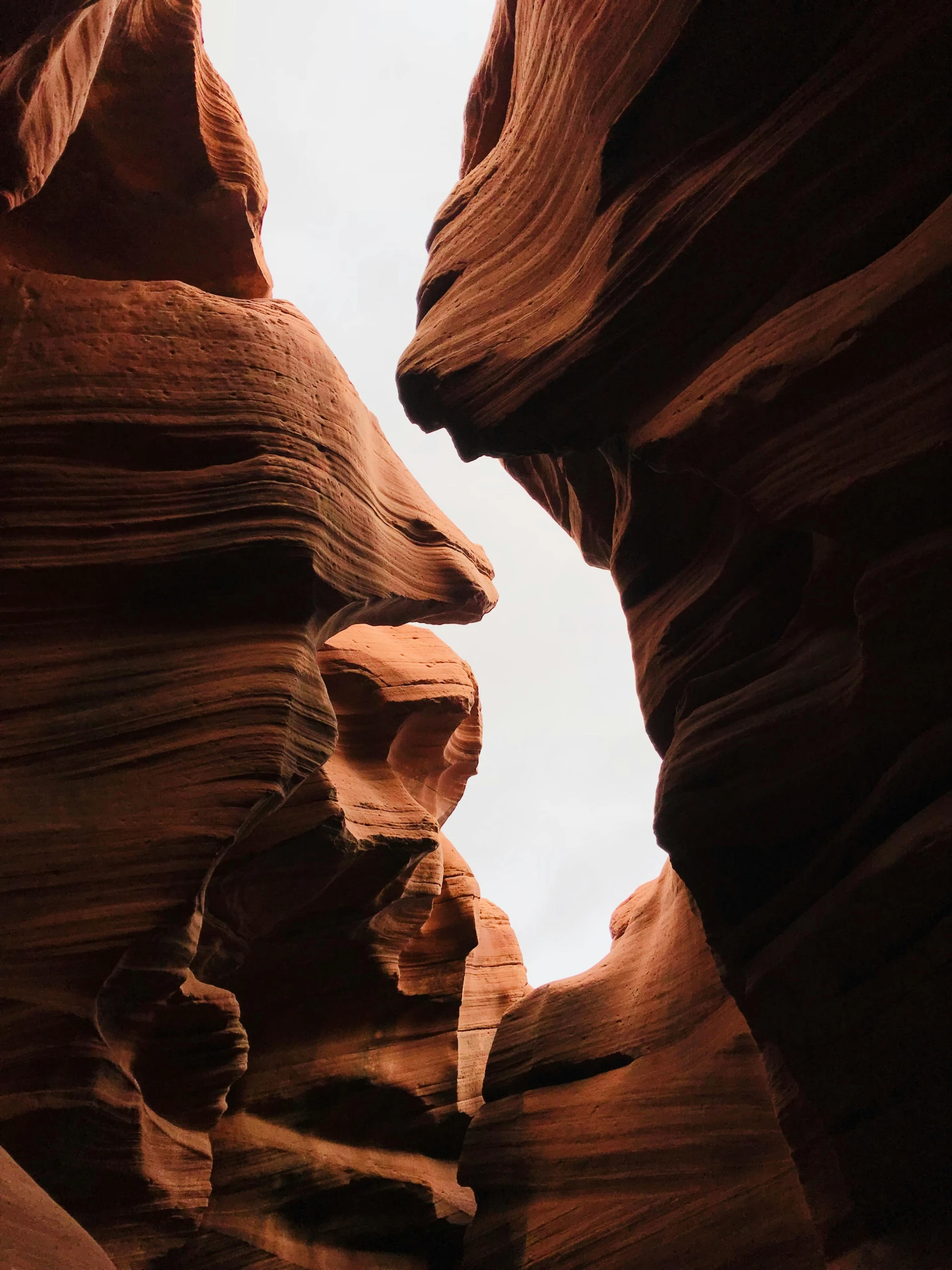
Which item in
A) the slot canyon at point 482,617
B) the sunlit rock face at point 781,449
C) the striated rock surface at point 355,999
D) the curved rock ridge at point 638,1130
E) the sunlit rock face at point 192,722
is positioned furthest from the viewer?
the striated rock surface at point 355,999

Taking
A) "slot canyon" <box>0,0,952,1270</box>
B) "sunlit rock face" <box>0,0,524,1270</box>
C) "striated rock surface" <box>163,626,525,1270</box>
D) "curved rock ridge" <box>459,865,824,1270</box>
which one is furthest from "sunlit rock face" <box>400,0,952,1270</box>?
"striated rock surface" <box>163,626,525,1270</box>

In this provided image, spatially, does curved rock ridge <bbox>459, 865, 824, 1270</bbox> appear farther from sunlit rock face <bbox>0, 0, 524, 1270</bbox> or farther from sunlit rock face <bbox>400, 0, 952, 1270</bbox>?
sunlit rock face <bbox>0, 0, 524, 1270</bbox>

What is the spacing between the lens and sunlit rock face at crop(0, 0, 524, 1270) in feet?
15.4

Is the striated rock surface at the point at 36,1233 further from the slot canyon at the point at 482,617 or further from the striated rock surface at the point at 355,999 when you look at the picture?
the striated rock surface at the point at 355,999

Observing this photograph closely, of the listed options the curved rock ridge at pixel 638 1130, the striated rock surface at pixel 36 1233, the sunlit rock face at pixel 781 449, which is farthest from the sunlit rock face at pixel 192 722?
the sunlit rock face at pixel 781 449

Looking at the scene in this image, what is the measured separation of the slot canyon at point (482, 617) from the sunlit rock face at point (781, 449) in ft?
0.07

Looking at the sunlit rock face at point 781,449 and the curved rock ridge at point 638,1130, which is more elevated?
the sunlit rock face at point 781,449

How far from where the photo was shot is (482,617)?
795cm

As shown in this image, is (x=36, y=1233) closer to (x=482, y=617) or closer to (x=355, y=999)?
(x=355, y=999)

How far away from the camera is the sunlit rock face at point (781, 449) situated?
365 cm

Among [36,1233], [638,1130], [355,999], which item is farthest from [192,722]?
[638,1130]

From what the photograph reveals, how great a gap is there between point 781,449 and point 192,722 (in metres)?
3.25

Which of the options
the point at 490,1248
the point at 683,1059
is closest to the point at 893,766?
the point at 683,1059

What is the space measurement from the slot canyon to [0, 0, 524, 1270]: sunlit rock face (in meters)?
0.03
